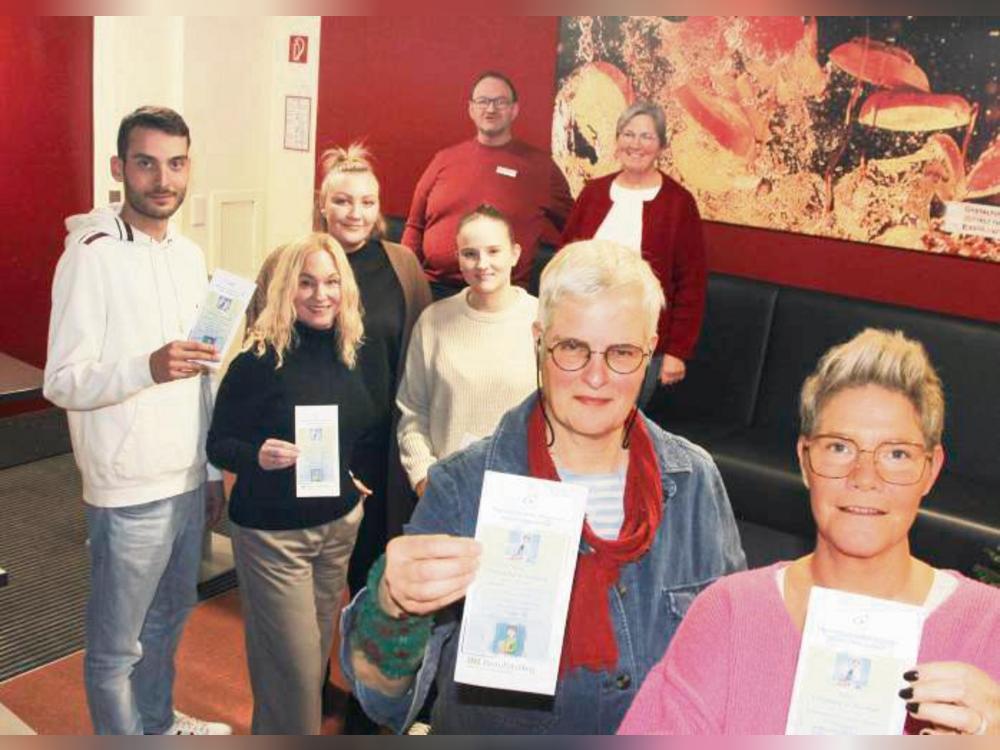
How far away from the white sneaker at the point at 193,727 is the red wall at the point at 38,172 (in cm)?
85

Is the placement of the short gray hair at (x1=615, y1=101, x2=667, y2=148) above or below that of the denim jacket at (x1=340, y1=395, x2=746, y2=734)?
above

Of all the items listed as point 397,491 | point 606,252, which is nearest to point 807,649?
point 606,252

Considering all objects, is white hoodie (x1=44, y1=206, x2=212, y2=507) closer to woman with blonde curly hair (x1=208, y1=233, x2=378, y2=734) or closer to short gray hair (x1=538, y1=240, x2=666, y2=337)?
woman with blonde curly hair (x1=208, y1=233, x2=378, y2=734)

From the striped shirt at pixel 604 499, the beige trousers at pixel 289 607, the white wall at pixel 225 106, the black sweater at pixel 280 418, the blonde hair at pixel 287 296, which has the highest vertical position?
the white wall at pixel 225 106

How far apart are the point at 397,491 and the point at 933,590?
1348 millimetres

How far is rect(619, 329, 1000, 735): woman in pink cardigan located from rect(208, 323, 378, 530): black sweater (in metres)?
1.10

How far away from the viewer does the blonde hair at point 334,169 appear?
2.08 meters

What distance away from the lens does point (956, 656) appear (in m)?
1.10

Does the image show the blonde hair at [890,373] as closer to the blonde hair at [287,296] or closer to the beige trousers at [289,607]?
the blonde hair at [287,296]

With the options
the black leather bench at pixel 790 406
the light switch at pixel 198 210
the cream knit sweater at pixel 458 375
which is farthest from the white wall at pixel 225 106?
the black leather bench at pixel 790 406

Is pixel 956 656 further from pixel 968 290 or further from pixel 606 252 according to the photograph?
pixel 968 290

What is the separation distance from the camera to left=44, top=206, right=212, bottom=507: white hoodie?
1730mm

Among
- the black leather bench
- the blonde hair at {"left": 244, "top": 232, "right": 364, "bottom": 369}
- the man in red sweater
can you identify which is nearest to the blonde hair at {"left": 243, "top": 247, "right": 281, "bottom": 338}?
the blonde hair at {"left": 244, "top": 232, "right": 364, "bottom": 369}

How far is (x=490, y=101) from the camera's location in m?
2.86
